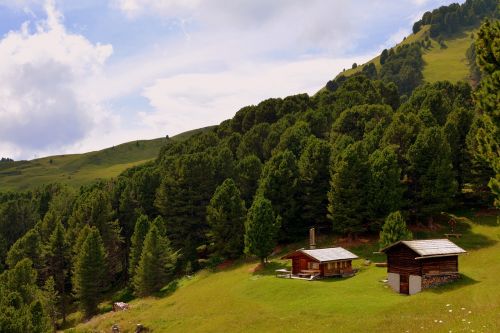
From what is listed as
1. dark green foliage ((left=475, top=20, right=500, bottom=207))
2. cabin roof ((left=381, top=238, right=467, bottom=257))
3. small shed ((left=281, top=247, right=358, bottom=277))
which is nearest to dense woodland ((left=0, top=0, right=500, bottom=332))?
small shed ((left=281, top=247, right=358, bottom=277))

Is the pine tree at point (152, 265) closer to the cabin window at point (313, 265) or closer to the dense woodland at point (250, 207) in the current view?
the dense woodland at point (250, 207)

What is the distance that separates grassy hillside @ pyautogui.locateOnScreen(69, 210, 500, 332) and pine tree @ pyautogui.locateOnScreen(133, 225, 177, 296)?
2.71m

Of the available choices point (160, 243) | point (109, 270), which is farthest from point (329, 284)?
point (109, 270)

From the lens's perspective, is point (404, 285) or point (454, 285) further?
point (404, 285)

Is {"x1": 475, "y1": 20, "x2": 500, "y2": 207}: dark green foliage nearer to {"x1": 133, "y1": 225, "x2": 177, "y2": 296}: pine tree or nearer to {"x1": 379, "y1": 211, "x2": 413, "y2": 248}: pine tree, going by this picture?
{"x1": 379, "y1": 211, "x2": 413, "y2": 248}: pine tree

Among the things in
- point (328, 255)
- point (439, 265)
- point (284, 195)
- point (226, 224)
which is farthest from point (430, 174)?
point (226, 224)

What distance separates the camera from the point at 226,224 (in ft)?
247

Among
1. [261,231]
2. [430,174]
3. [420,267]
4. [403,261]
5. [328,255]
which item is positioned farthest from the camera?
[430,174]

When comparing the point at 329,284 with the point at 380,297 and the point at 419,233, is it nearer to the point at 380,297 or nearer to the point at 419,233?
the point at 380,297

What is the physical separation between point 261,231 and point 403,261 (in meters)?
22.3

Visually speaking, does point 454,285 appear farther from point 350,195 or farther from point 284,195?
point 284,195

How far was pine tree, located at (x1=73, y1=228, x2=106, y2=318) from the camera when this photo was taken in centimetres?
7225

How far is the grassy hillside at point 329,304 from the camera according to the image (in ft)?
121

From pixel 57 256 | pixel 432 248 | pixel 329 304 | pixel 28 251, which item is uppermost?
pixel 432 248
